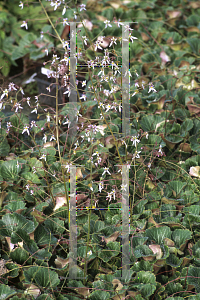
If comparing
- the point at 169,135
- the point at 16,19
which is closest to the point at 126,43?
the point at 169,135

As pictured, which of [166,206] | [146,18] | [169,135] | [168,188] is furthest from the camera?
[146,18]

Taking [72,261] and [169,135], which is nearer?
[72,261]

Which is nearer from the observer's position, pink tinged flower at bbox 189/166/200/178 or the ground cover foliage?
the ground cover foliage

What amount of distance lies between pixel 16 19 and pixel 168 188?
8.34 feet

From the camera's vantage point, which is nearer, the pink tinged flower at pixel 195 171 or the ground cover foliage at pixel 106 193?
the ground cover foliage at pixel 106 193

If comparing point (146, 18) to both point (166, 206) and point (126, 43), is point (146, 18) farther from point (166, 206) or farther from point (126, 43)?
point (166, 206)

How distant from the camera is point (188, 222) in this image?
170 cm

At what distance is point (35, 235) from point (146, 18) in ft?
8.32

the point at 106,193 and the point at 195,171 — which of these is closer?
the point at 106,193

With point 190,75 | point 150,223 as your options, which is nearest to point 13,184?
point 150,223

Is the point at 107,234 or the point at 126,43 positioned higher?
the point at 126,43

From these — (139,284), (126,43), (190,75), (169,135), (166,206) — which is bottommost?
(139,284)

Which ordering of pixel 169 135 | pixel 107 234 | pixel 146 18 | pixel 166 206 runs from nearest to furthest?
pixel 107 234, pixel 166 206, pixel 169 135, pixel 146 18

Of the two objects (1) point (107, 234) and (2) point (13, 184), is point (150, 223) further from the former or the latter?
(2) point (13, 184)
